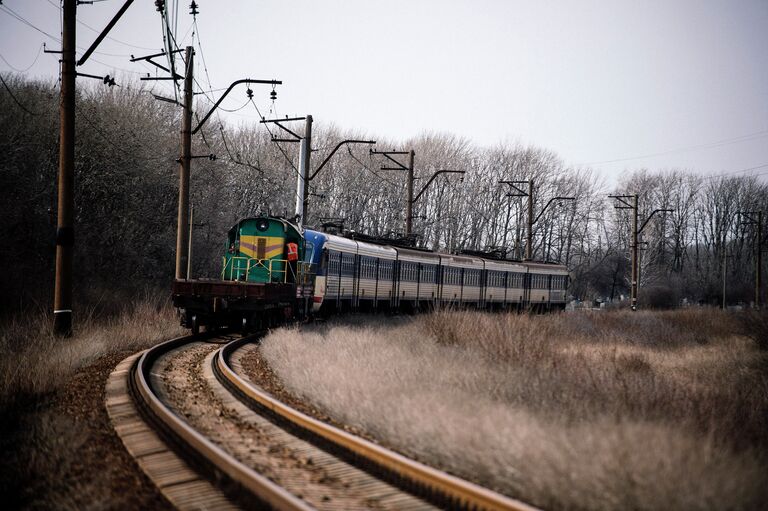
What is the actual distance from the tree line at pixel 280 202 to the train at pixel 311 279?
6.93ft

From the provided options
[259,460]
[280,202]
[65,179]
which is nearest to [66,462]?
[259,460]

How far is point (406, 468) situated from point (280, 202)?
48.0m

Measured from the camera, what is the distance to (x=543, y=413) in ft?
25.0

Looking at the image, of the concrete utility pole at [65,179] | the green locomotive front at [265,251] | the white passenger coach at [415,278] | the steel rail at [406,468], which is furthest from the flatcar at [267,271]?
the steel rail at [406,468]

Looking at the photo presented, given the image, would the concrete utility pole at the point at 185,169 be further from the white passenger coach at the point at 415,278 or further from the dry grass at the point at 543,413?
the dry grass at the point at 543,413

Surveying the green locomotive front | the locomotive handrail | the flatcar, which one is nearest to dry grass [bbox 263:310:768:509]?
the flatcar

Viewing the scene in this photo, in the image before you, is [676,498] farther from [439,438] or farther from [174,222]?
[174,222]

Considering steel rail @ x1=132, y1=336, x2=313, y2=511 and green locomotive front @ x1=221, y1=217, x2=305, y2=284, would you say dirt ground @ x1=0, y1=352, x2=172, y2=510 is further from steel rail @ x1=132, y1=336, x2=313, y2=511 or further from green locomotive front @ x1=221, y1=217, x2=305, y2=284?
green locomotive front @ x1=221, y1=217, x2=305, y2=284

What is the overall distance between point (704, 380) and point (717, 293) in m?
58.3

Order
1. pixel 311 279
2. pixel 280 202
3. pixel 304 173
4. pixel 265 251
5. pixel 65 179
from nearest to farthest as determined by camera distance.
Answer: pixel 65 179 → pixel 265 251 → pixel 311 279 → pixel 304 173 → pixel 280 202

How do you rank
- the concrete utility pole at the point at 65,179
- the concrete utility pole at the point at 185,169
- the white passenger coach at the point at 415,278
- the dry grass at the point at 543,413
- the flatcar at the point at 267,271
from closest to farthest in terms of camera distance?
1. the dry grass at the point at 543,413
2. the concrete utility pole at the point at 65,179
3. the flatcar at the point at 267,271
4. the concrete utility pole at the point at 185,169
5. the white passenger coach at the point at 415,278

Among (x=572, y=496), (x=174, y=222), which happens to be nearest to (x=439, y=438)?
(x=572, y=496)

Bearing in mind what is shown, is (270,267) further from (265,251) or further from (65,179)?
(65,179)

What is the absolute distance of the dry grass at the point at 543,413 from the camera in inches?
202
